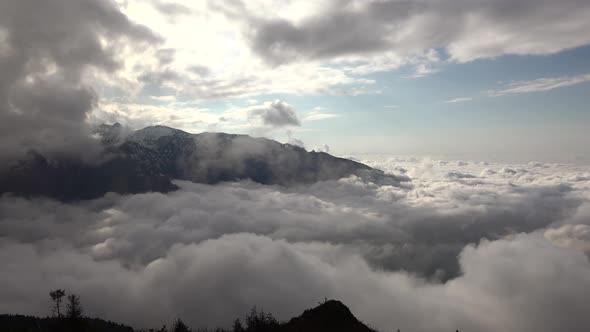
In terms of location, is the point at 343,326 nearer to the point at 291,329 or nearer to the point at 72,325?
the point at 291,329

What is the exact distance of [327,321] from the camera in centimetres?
12281

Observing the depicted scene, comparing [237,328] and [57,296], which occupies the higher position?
[57,296]

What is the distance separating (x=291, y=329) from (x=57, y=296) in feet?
364

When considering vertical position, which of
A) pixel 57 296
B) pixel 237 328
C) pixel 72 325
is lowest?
pixel 237 328

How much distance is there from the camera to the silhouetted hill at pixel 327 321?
120 m

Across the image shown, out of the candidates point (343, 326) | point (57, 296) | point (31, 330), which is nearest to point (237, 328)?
point (343, 326)

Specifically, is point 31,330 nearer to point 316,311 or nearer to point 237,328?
point 237,328

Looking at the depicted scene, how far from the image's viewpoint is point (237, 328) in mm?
151500

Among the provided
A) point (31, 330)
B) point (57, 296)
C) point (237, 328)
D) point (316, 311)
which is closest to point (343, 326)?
point (316, 311)

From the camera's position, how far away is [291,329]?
120 metres

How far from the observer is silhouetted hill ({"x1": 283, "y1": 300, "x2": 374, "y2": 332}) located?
120 metres

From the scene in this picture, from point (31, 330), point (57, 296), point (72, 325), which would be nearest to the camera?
point (72, 325)

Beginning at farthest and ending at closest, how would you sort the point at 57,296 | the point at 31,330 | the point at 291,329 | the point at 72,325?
the point at 31,330, the point at 57,296, the point at 72,325, the point at 291,329

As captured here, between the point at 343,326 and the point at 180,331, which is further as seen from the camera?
the point at 180,331
